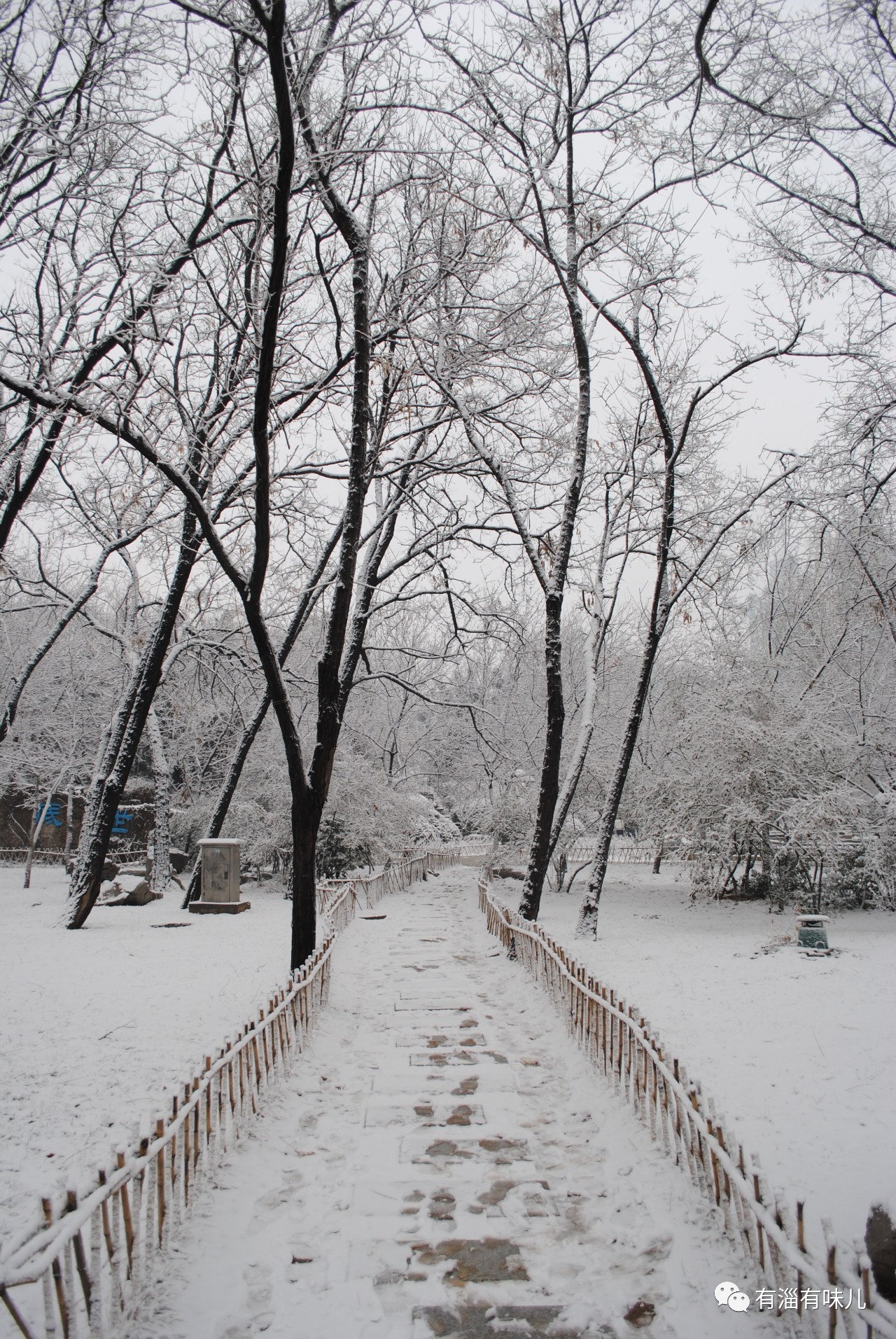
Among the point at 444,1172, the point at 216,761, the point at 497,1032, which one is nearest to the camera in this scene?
the point at 444,1172

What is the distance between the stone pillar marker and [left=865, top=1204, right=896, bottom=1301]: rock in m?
14.0

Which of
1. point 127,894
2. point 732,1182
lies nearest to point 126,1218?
point 732,1182

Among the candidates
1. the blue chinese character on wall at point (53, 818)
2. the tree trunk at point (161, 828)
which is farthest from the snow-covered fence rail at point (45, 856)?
the tree trunk at point (161, 828)

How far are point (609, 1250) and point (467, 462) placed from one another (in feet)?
28.0

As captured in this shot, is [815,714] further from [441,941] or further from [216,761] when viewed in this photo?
[216,761]

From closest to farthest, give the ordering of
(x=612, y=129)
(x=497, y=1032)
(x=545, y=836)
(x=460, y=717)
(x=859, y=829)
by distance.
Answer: (x=497, y=1032)
(x=612, y=129)
(x=545, y=836)
(x=859, y=829)
(x=460, y=717)

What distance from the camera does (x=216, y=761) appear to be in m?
23.9

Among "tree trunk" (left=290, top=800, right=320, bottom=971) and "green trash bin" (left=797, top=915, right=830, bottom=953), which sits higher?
"tree trunk" (left=290, top=800, right=320, bottom=971)

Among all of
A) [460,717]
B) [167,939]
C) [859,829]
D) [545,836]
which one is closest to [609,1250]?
[545,836]

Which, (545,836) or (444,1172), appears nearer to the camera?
(444,1172)

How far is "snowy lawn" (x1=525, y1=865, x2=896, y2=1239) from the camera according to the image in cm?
445

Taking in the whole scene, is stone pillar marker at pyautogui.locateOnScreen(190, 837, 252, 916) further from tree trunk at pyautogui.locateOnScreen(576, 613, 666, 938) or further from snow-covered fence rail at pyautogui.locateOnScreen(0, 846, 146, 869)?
snow-covered fence rail at pyautogui.locateOnScreen(0, 846, 146, 869)

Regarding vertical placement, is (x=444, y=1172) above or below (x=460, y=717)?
below

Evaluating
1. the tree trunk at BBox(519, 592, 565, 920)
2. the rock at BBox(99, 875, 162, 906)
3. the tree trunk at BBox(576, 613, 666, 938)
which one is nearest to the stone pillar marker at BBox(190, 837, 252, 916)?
the rock at BBox(99, 875, 162, 906)
